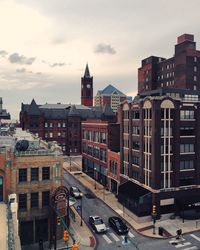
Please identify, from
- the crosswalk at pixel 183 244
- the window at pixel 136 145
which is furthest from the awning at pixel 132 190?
the crosswalk at pixel 183 244

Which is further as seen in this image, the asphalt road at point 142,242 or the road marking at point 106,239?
the road marking at point 106,239

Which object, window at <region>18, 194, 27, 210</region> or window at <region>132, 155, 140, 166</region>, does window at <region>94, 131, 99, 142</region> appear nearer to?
window at <region>132, 155, 140, 166</region>

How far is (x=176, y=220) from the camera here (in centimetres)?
4428

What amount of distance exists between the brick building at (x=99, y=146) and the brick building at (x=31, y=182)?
29.0 metres

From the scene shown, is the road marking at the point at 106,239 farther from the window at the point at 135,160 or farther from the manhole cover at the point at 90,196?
the manhole cover at the point at 90,196

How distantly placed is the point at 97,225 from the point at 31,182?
1289cm

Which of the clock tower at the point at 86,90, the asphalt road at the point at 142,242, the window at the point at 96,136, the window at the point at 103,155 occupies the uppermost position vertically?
the clock tower at the point at 86,90

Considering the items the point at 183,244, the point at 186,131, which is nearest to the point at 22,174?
the point at 183,244

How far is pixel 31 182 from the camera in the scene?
34.6m

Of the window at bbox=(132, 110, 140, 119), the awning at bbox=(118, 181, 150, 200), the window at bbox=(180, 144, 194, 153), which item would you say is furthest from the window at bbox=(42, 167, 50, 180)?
the window at bbox=(180, 144, 194, 153)

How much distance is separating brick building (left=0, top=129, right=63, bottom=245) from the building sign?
1.97m

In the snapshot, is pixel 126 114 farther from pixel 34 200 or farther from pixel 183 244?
pixel 34 200

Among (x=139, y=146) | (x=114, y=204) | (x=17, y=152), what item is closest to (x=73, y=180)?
(x=114, y=204)

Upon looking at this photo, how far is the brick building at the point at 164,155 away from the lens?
149 ft
